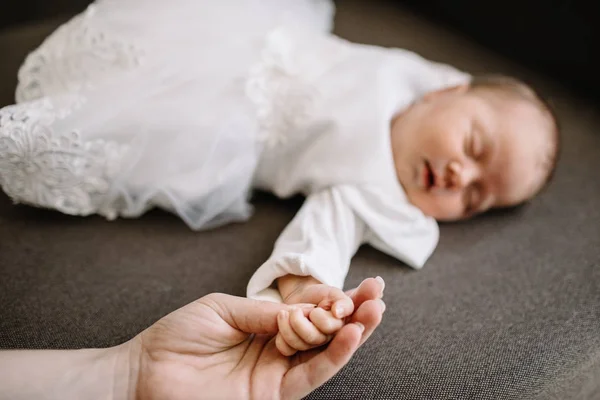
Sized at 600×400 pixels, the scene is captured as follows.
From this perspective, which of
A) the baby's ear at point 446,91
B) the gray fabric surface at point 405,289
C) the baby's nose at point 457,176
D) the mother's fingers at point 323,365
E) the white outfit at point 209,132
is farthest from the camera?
the baby's ear at point 446,91

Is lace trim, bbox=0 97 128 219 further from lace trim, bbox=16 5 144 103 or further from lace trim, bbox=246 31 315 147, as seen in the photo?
lace trim, bbox=246 31 315 147

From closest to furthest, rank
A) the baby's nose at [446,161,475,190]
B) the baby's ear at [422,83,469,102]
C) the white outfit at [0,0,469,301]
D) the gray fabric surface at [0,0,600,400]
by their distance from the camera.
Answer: the gray fabric surface at [0,0,600,400] < the white outfit at [0,0,469,301] < the baby's nose at [446,161,475,190] < the baby's ear at [422,83,469,102]

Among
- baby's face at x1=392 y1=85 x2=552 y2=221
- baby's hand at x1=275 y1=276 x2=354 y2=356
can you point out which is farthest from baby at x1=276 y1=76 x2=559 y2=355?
baby's hand at x1=275 y1=276 x2=354 y2=356

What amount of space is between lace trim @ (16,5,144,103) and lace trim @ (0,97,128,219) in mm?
70

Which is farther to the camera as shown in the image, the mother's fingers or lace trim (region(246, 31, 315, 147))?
lace trim (region(246, 31, 315, 147))

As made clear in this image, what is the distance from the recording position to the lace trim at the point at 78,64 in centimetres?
85

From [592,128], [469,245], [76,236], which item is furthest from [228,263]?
[592,128]

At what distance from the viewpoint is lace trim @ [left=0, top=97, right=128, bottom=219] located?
751 mm

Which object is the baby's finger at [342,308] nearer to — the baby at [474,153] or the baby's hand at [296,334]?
the baby's hand at [296,334]

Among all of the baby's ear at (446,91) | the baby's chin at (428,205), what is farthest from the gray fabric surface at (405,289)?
the baby's ear at (446,91)

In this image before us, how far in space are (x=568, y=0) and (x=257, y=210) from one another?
2.67ft

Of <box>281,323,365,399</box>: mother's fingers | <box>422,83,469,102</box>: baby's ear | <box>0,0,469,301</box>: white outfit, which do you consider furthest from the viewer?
<box>422,83,469,102</box>: baby's ear

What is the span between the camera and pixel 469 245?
935mm

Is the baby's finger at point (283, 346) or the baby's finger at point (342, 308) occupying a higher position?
the baby's finger at point (342, 308)
